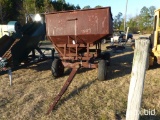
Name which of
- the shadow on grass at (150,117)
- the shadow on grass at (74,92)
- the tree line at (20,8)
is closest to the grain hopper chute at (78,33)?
the shadow on grass at (74,92)

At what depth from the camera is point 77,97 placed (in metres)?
6.04

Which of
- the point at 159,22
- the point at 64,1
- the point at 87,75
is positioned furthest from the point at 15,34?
the point at 64,1

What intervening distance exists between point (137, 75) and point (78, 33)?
14.0ft

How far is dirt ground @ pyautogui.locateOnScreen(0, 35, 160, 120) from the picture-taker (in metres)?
5.09

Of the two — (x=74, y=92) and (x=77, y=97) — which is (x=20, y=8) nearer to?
(x=74, y=92)

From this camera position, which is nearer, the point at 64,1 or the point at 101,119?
the point at 101,119

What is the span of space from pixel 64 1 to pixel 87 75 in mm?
32470

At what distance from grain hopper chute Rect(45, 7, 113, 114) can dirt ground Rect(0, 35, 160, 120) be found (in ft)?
1.63

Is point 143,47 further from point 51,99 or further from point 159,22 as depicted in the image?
point 159,22

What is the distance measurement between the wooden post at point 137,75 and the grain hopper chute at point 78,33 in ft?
11.2

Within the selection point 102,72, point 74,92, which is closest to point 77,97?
point 74,92

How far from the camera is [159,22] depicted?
863 cm

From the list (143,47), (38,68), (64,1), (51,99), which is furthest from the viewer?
(64,1)

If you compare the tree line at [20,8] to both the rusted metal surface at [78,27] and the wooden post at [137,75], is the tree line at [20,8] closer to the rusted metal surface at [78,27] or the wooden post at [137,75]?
the rusted metal surface at [78,27]
